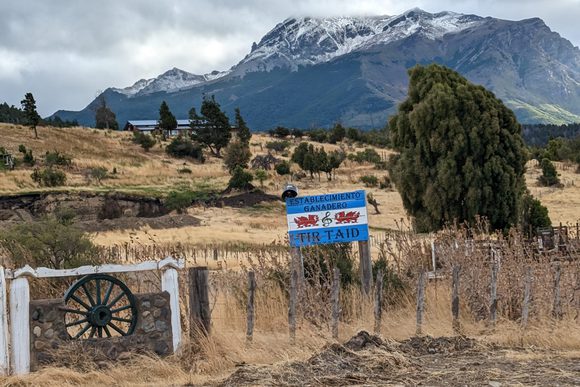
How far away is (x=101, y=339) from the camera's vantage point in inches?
369

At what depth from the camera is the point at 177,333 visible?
986 cm

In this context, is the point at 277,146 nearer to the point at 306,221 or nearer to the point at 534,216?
the point at 534,216

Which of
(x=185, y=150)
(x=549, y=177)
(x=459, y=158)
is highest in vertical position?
(x=185, y=150)

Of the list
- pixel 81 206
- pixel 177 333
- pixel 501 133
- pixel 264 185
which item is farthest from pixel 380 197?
pixel 177 333

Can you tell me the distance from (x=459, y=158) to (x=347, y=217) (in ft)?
48.5

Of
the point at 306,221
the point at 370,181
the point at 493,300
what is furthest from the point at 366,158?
the point at 493,300

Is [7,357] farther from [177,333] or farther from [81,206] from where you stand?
[81,206]

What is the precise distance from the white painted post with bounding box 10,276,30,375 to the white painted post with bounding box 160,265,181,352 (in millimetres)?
1850

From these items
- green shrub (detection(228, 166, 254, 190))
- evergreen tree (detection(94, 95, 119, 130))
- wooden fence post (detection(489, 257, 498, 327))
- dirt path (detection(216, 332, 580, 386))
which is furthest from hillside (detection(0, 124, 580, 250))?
evergreen tree (detection(94, 95, 119, 130))

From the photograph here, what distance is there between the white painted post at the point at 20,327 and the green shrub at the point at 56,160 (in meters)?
50.8

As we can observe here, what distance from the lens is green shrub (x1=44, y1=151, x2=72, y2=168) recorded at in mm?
58287

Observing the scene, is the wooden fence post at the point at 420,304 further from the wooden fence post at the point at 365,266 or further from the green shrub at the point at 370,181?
the green shrub at the point at 370,181

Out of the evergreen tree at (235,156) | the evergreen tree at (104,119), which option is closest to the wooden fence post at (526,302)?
the evergreen tree at (235,156)

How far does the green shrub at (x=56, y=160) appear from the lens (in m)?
58.3
